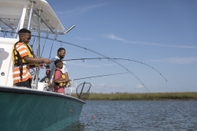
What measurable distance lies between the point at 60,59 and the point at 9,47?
7.04 ft

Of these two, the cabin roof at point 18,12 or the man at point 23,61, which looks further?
the cabin roof at point 18,12

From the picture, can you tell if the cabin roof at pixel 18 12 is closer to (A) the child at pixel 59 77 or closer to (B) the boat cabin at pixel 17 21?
(B) the boat cabin at pixel 17 21

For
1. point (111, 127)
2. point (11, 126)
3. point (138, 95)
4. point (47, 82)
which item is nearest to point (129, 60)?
point (111, 127)

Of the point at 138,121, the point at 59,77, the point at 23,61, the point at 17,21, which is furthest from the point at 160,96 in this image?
the point at 23,61

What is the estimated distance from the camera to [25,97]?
4566mm

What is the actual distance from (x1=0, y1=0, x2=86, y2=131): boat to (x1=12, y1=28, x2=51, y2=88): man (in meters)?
0.31

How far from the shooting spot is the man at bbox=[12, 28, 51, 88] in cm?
467

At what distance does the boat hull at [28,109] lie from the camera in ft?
13.9

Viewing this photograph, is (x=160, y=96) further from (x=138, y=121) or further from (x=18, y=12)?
(x=18, y=12)

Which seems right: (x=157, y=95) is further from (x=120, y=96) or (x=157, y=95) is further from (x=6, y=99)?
(x=6, y=99)

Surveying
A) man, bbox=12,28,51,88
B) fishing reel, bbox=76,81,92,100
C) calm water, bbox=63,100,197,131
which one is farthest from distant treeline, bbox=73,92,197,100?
man, bbox=12,28,51,88

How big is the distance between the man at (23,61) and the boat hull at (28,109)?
1.10 ft

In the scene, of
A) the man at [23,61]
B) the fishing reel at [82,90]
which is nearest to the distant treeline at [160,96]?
the fishing reel at [82,90]

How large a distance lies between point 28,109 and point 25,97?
11.7 inches
